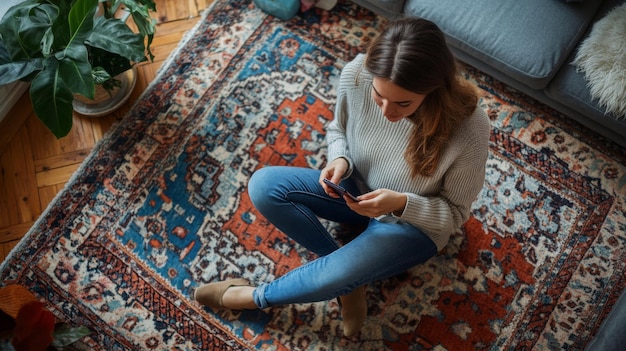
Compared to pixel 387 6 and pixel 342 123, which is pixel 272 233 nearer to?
pixel 342 123

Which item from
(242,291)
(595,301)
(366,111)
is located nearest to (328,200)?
(366,111)

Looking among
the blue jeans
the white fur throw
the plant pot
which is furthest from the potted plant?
the white fur throw

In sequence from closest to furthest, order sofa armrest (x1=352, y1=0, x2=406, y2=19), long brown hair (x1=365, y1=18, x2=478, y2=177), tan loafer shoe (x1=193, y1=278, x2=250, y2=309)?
long brown hair (x1=365, y1=18, x2=478, y2=177) < tan loafer shoe (x1=193, y1=278, x2=250, y2=309) < sofa armrest (x1=352, y1=0, x2=406, y2=19)

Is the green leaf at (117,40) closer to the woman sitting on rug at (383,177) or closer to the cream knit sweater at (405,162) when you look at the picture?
the woman sitting on rug at (383,177)

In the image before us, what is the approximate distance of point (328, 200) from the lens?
5.04 ft

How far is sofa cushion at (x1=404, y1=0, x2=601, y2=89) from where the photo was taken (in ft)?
5.38

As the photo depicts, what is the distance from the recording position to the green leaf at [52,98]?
4.69 ft

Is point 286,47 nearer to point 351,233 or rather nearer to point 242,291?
point 351,233

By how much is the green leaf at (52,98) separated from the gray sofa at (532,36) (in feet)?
3.93

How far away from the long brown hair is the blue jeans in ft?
1.13

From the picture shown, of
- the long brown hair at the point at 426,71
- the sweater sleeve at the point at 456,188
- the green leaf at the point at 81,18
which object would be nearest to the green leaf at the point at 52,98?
the green leaf at the point at 81,18

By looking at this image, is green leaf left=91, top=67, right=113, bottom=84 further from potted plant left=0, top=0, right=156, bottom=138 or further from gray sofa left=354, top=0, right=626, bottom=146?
gray sofa left=354, top=0, right=626, bottom=146

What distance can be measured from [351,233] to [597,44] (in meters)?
1.04

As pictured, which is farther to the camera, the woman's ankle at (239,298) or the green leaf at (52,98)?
the woman's ankle at (239,298)
